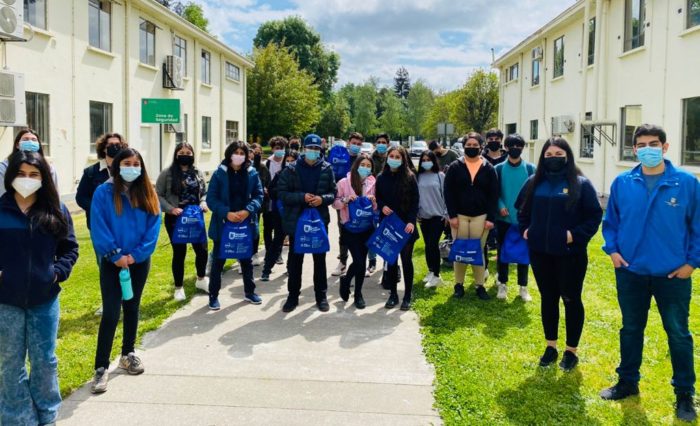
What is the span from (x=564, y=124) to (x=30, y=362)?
19.5m

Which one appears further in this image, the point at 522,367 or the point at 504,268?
the point at 504,268

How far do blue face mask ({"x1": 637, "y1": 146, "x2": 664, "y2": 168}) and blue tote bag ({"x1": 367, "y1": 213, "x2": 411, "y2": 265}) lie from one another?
3.01 metres

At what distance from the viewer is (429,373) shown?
16.0 ft

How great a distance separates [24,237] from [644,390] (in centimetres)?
453

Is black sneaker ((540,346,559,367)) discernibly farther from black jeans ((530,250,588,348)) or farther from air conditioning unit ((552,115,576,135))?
air conditioning unit ((552,115,576,135))

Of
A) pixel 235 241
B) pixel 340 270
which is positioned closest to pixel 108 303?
pixel 235 241

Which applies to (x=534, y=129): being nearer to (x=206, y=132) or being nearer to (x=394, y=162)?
(x=206, y=132)

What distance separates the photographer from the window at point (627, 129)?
1616cm

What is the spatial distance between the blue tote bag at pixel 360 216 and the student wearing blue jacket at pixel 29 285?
3.64m

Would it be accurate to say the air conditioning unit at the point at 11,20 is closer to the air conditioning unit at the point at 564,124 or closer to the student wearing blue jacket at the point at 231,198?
the student wearing blue jacket at the point at 231,198

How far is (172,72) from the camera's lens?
841 inches

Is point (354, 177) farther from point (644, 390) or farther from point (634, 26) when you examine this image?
point (634, 26)

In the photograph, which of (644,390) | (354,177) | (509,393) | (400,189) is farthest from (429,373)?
(354,177)

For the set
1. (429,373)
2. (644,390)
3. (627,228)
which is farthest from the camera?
(429,373)
